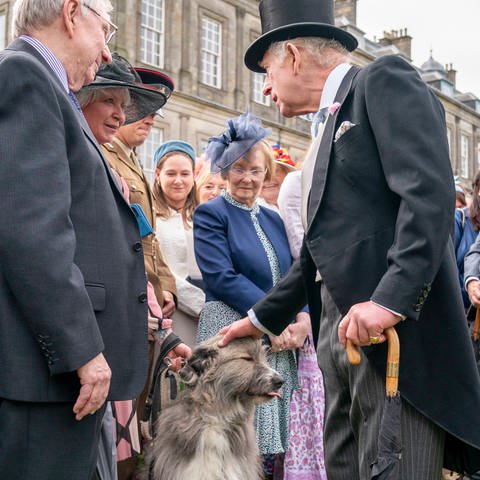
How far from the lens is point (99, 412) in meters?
2.82

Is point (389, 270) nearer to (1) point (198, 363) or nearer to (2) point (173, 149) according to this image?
(1) point (198, 363)

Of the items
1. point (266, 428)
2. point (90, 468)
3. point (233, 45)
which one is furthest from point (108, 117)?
point (233, 45)

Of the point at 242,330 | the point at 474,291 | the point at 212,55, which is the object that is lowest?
the point at 242,330

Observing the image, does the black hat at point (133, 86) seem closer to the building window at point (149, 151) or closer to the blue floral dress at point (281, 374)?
the blue floral dress at point (281, 374)

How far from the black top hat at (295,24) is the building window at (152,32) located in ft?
78.9

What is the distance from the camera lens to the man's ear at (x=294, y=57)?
3551 mm

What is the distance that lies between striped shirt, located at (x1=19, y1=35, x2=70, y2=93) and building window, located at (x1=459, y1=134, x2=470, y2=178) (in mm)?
48436

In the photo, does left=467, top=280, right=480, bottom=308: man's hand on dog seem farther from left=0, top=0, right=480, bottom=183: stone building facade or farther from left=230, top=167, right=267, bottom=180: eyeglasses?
left=0, top=0, right=480, bottom=183: stone building facade

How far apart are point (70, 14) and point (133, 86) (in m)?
1.23

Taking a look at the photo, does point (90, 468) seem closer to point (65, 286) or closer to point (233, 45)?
point (65, 286)

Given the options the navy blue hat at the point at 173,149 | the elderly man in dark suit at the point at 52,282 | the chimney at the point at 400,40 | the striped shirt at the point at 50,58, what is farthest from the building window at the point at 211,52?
the elderly man in dark suit at the point at 52,282

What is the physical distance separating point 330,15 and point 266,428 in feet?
10.1

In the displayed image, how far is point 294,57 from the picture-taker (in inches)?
141

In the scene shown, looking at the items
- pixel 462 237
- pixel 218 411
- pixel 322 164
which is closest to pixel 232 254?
pixel 218 411
